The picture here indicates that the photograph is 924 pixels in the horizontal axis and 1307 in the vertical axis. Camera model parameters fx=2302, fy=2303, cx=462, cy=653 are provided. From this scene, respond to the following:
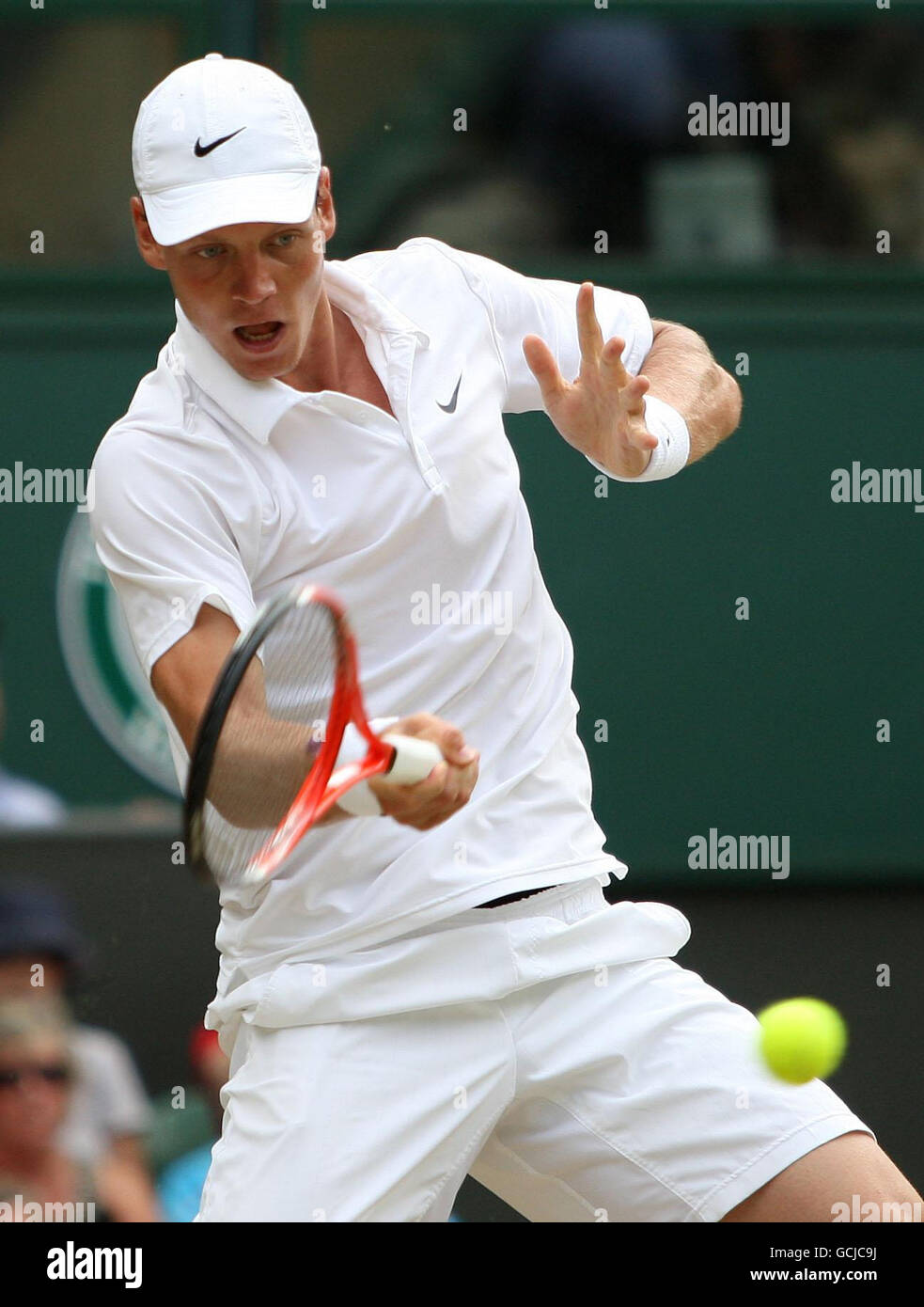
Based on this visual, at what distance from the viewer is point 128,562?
2.81 meters

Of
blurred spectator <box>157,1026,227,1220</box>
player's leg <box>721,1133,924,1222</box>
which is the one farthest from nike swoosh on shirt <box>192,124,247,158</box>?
blurred spectator <box>157,1026,227,1220</box>

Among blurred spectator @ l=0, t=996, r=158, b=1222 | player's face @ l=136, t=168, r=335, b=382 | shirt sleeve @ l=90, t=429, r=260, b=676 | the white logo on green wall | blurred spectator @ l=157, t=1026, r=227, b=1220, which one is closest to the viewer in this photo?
shirt sleeve @ l=90, t=429, r=260, b=676

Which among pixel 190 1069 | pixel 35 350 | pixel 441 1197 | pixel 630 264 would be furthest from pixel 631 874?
pixel 441 1197

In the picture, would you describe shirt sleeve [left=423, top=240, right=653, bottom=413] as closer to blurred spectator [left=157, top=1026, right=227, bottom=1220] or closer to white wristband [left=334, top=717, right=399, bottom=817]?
white wristband [left=334, top=717, right=399, bottom=817]

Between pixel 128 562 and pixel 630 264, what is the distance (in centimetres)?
251

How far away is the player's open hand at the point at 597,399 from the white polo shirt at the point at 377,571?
108mm

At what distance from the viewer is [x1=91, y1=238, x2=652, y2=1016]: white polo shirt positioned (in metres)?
2.83

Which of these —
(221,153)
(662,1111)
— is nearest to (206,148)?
(221,153)

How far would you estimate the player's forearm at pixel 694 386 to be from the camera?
317 cm

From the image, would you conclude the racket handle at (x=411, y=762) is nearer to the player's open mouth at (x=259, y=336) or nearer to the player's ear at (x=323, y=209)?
the player's open mouth at (x=259, y=336)

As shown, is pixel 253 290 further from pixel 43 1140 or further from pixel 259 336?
pixel 43 1140

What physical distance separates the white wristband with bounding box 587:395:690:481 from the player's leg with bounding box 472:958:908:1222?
2.16 feet

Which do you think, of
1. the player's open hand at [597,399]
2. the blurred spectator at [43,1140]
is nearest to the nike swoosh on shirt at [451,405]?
the player's open hand at [597,399]
